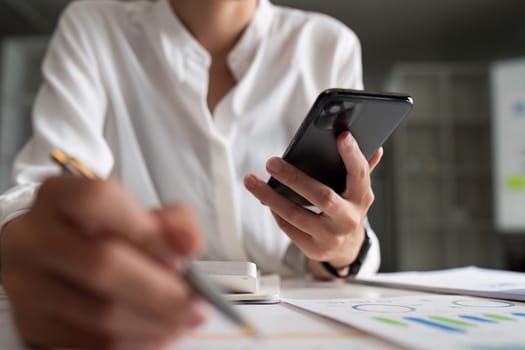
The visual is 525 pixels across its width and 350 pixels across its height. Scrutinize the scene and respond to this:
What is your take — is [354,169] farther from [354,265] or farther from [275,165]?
[354,265]

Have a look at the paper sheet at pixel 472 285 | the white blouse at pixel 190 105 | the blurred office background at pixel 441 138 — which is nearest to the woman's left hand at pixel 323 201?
the paper sheet at pixel 472 285

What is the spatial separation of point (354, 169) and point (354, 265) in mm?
210

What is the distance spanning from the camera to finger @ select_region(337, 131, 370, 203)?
17.3 inches

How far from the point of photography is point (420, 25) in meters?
3.30

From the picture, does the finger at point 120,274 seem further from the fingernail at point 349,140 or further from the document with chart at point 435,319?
the fingernail at point 349,140

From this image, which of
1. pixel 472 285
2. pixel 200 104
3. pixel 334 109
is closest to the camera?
pixel 334 109

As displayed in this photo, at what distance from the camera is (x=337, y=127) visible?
0.45 metres

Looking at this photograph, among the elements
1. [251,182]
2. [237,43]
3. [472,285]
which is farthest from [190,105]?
[472,285]

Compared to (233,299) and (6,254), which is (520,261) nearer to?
(233,299)

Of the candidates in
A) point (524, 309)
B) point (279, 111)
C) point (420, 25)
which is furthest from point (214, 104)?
point (420, 25)

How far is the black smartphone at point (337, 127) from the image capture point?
43 cm

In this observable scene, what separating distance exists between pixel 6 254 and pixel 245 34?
2.04ft

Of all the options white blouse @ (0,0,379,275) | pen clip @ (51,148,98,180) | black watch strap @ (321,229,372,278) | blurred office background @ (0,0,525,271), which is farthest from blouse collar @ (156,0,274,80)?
blurred office background @ (0,0,525,271)

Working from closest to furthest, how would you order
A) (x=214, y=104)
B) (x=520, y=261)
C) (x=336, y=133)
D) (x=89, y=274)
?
(x=89, y=274), (x=336, y=133), (x=214, y=104), (x=520, y=261)
